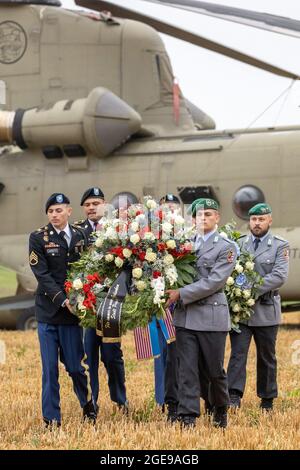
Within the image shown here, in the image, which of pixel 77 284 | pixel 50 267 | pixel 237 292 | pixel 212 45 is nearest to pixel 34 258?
pixel 50 267

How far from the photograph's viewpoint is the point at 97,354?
7141mm

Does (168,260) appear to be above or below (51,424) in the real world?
above

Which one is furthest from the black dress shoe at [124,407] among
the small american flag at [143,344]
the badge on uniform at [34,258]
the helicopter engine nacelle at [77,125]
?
the helicopter engine nacelle at [77,125]

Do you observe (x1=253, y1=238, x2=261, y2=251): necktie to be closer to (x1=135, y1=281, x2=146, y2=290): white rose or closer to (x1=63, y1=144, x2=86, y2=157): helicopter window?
(x1=135, y1=281, x2=146, y2=290): white rose

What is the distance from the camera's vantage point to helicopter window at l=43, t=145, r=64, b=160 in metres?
14.9

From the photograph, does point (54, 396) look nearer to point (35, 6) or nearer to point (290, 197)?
point (290, 197)

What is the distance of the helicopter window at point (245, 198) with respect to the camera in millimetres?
13734

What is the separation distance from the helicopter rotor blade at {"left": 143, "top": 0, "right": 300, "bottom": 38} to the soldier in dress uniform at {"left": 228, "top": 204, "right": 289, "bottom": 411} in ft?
5.45

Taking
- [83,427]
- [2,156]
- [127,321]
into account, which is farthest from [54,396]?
[2,156]

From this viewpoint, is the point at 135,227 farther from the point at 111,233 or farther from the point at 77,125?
the point at 77,125

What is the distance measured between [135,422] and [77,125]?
27.7ft

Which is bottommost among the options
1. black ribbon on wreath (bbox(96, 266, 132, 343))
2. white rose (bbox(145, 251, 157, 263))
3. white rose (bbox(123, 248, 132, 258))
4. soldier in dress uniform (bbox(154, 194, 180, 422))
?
soldier in dress uniform (bbox(154, 194, 180, 422))

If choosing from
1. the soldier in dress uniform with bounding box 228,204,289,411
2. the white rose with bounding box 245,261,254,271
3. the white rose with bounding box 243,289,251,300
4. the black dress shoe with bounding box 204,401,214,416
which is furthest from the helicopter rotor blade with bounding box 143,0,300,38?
the black dress shoe with bounding box 204,401,214,416

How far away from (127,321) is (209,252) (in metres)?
0.81
